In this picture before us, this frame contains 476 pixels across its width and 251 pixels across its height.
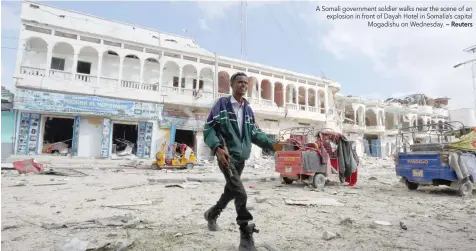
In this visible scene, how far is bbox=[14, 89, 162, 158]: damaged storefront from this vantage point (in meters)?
14.9

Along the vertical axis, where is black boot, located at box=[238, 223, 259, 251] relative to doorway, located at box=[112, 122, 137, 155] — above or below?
below

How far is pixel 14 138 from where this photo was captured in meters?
14.5

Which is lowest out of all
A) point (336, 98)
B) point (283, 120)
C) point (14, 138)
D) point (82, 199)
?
point (82, 199)

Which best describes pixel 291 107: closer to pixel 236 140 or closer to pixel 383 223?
pixel 383 223

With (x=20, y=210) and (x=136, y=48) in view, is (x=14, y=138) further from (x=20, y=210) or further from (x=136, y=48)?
(x=20, y=210)

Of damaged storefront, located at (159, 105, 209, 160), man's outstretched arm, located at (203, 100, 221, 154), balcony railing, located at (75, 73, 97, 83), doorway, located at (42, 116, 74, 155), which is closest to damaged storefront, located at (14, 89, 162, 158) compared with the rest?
doorway, located at (42, 116, 74, 155)

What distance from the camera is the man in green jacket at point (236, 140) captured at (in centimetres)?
Answer: 251

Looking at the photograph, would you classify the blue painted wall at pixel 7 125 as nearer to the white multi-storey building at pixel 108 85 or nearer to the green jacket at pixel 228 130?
the white multi-storey building at pixel 108 85

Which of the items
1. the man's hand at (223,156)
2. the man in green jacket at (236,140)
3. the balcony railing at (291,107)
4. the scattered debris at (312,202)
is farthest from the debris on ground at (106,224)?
the balcony railing at (291,107)

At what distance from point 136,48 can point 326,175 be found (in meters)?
16.0

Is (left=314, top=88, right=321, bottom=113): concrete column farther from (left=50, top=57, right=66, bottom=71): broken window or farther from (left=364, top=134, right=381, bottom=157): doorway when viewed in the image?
(left=50, top=57, right=66, bottom=71): broken window

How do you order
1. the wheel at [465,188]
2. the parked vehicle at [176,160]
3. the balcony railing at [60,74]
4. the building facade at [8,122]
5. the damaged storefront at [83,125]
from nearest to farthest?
1. the wheel at [465,188]
2. the parked vehicle at [176,160]
3. the building facade at [8,122]
4. the damaged storefront at [83,125]
5. the balcony railing at [60,74]

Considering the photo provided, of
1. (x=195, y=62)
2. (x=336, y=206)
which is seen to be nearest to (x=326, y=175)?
(x=336, y=206)

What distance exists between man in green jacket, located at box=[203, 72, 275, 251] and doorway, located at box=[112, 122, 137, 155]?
16.4 meters
